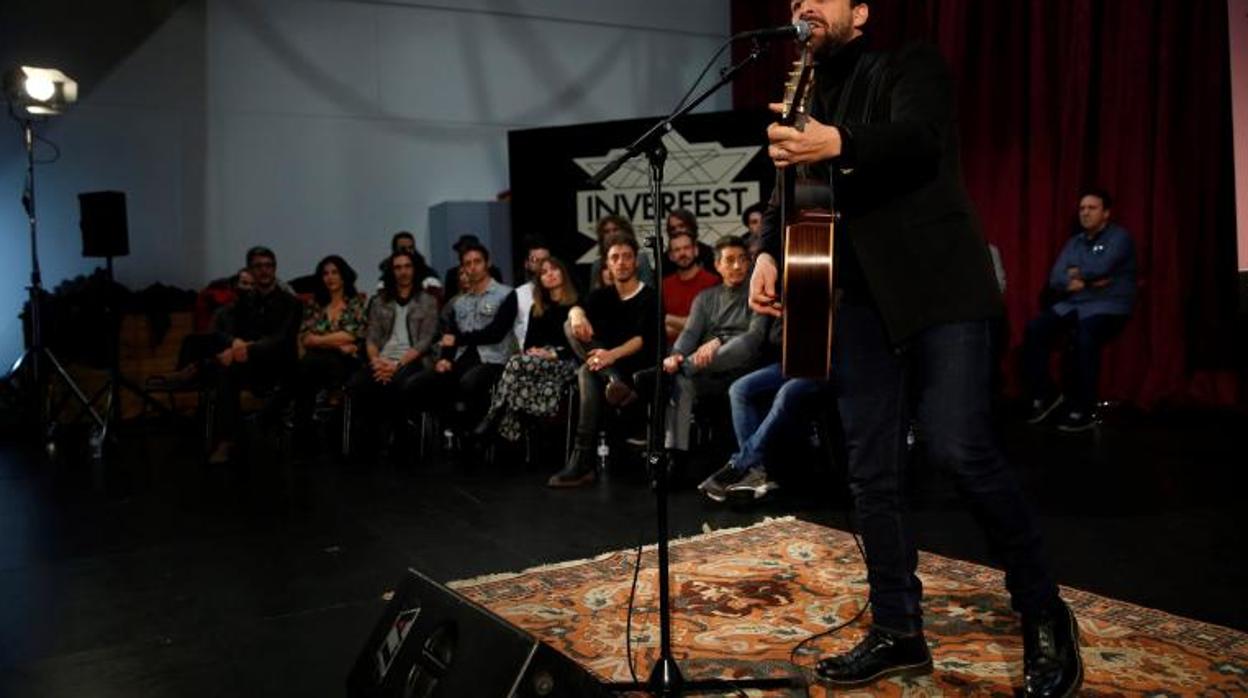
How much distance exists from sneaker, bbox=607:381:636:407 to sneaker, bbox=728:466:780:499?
722 millimetres

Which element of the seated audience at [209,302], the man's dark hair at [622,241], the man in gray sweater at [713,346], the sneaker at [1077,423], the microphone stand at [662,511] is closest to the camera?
the microphone stand at [662,511]

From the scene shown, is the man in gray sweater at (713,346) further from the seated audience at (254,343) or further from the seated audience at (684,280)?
the seated audience at (254,343)

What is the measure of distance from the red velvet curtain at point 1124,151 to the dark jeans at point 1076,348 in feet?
1.61

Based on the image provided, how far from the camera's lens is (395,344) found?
574 cm

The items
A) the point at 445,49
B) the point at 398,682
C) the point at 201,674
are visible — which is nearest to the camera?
the point at 398,682

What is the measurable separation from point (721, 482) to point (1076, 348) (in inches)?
119

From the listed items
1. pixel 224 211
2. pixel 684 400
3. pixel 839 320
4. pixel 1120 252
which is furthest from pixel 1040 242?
pixel 224 211

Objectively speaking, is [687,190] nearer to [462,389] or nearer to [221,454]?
[462,389]

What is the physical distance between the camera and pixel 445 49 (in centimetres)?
888

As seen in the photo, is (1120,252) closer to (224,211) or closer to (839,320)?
(839,320)

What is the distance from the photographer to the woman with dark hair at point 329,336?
5730 millimetres

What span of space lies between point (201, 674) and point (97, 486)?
2939 millimetres

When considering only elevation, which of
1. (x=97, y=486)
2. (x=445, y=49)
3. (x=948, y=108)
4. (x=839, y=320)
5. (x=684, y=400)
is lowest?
(x=97, y=486)

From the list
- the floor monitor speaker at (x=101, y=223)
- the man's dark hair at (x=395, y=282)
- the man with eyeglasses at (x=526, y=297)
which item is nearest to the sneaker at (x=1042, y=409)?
the man with eyeglasses at (x=526, y=297)
